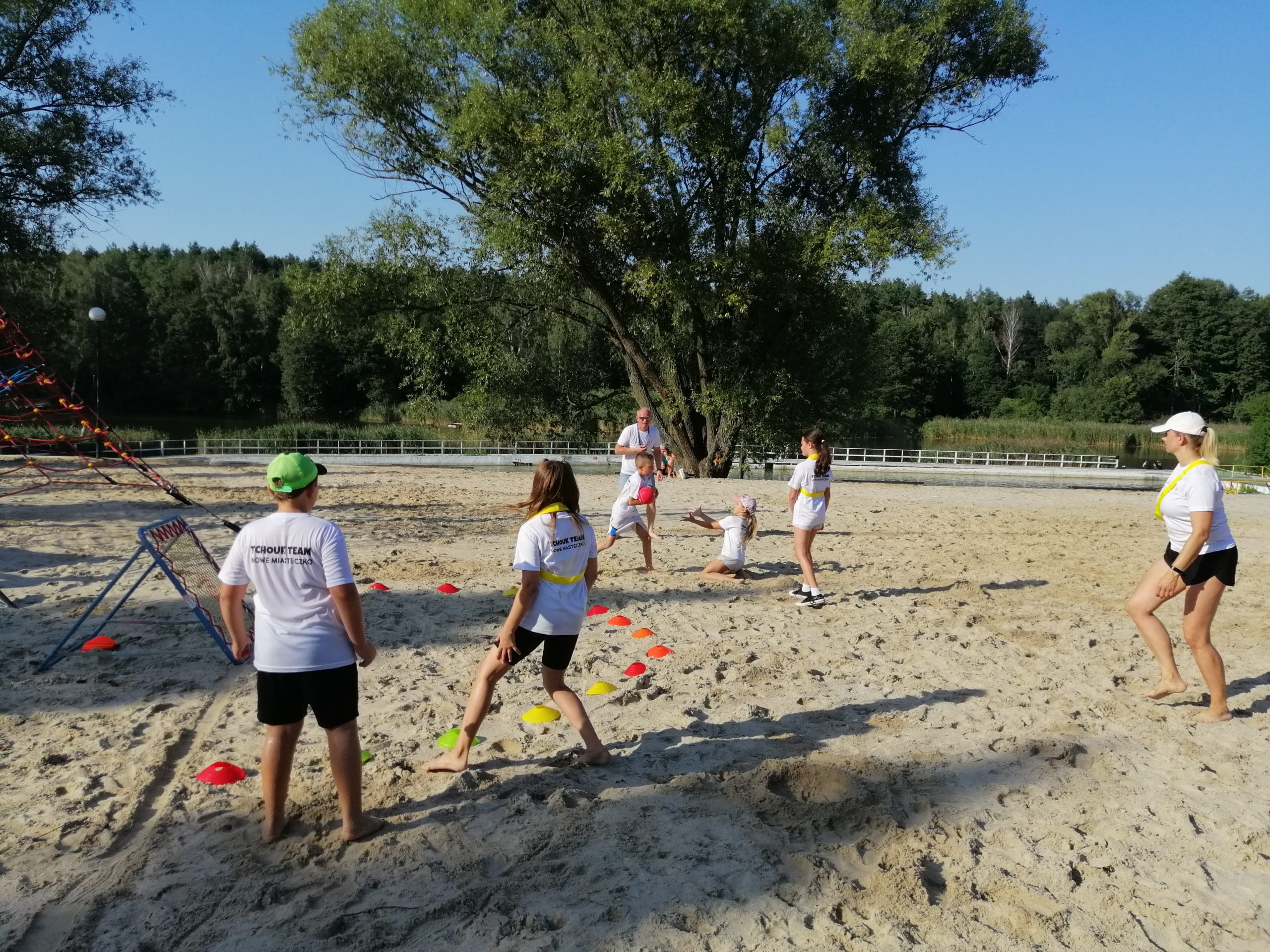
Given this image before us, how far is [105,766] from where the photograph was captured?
Result: 14.5 ft

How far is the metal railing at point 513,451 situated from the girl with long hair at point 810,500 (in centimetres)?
2599

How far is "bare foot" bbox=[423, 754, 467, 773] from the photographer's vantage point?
4371 mm

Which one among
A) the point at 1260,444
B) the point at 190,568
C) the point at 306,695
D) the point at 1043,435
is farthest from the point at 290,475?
the point at 1043,435

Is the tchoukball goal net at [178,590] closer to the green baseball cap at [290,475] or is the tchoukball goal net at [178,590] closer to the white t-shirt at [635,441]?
the green baseball cap at [290,475]

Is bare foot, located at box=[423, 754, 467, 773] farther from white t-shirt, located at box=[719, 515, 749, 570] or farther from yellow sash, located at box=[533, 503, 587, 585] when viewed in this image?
white t-shirt, located at box=[719, 515, 749, 570]

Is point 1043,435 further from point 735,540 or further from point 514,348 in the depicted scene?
point 735,540

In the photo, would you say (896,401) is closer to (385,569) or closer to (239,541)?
(385,569)

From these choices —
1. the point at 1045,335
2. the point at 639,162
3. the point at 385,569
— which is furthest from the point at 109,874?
the point at 1045,335

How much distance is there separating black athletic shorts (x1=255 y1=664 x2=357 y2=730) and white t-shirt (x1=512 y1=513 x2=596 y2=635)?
946 mm

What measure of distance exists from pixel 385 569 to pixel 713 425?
19045 mm

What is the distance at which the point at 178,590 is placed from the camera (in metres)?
6.37

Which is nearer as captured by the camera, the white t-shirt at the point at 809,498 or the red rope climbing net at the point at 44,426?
the white t-shirt at the point at 809,498

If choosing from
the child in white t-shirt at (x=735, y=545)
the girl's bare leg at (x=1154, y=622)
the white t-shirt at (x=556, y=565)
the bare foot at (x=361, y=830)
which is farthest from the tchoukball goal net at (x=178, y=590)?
the girl's bare leg at (x=1154, y=622)

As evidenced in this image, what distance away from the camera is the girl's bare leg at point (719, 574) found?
30.1 feet
